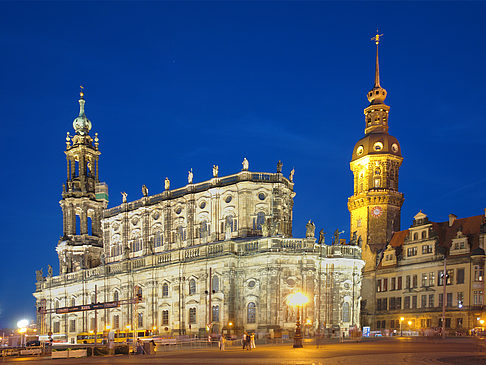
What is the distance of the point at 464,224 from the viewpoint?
246 ft

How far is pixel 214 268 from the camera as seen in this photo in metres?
65.4

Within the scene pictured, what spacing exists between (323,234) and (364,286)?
2080 cm

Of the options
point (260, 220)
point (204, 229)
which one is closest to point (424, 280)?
point (260, 220)

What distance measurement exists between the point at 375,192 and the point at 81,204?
44389 millimetres

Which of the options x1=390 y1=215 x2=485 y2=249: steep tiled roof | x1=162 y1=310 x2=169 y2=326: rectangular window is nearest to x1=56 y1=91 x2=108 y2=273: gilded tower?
x1=162 y1=310 x2=169 y2=326: rectangular window

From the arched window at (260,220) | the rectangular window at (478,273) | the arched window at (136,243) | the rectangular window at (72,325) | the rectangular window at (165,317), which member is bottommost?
the rectangular window at (72,325)

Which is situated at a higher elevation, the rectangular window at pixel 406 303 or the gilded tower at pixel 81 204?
the gilded tower at pixel 81 204

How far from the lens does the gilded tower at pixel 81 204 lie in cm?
9162

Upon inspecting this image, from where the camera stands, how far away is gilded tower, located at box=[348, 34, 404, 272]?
87.7 meters

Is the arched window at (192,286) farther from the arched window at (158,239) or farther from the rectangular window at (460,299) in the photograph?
the rectangular window at (460,299)

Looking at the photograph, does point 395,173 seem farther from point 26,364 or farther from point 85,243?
point 26,364

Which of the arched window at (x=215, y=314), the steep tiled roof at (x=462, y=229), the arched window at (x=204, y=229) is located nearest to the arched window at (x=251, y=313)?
the arched window at (x=215, y=314)

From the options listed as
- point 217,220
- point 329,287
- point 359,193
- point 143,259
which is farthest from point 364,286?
point 143,259

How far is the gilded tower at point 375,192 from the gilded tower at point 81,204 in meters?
39.5
